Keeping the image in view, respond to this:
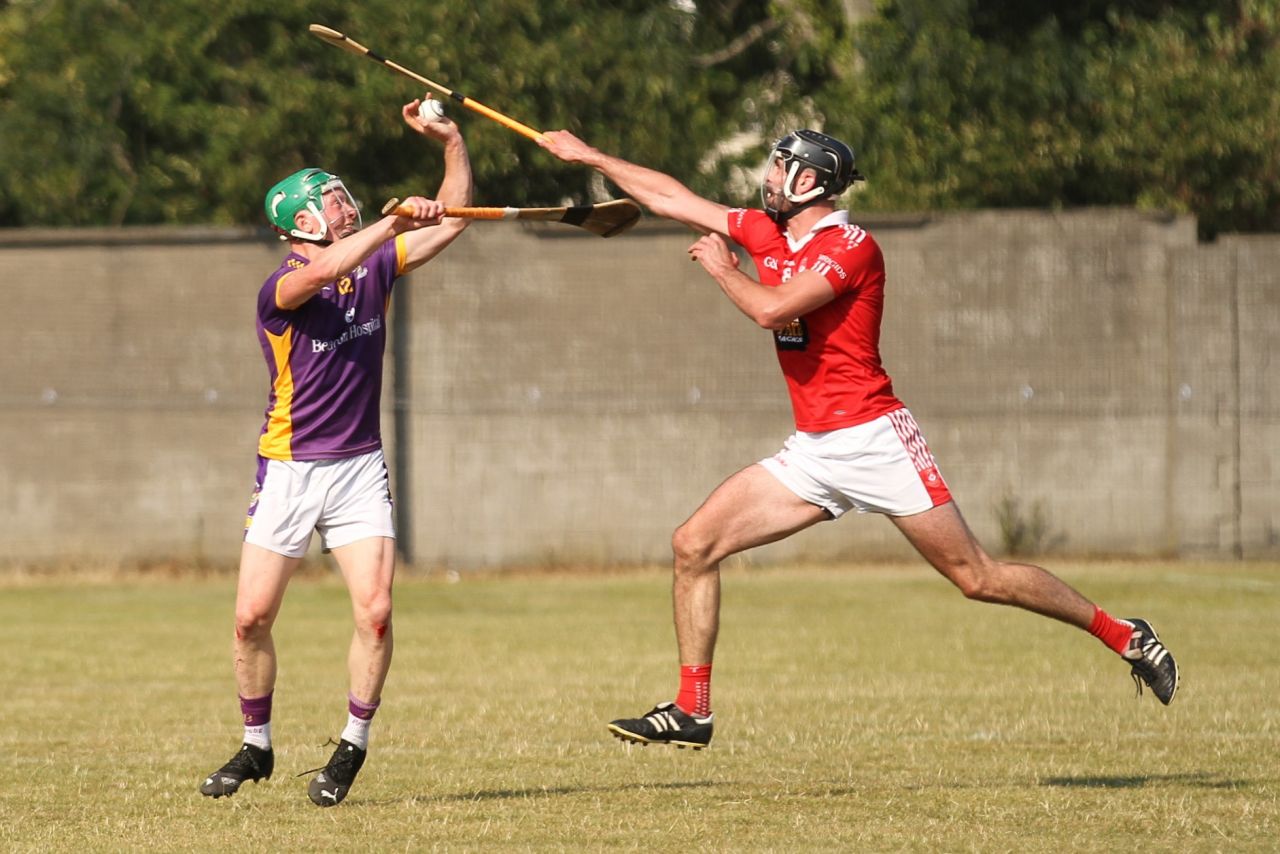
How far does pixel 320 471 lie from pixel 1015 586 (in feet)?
9.28

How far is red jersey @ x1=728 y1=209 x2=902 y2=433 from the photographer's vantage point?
821 centimetres

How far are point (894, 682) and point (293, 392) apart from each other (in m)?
5.30

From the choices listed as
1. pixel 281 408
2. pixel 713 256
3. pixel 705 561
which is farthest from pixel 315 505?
pixel 713 256

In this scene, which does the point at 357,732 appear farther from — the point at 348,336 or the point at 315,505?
the point at 348,336

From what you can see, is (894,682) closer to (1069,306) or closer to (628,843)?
(628,843)

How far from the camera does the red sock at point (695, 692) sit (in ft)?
27.2

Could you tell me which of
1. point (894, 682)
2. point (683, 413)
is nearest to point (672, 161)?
point (683, 413)

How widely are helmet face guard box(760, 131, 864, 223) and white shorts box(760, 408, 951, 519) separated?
955 millimetres

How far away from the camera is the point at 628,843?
279 inches

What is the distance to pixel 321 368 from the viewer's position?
8.09 meters

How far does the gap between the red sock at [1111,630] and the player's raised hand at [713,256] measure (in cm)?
210

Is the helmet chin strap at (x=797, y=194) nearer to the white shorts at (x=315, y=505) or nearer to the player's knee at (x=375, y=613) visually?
the white shorts at (x=315, y=505)

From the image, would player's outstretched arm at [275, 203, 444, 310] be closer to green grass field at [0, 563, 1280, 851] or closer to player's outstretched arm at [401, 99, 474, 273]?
player's outstretched arm at [401, 99, 474, 273]

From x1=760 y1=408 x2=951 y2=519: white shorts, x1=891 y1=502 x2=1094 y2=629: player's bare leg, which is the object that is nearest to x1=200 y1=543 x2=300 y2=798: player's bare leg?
x1=760 y1=408 x2=951 y2=519: white shorts
